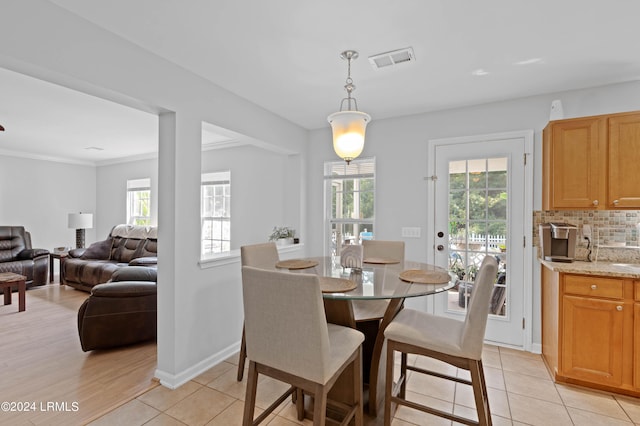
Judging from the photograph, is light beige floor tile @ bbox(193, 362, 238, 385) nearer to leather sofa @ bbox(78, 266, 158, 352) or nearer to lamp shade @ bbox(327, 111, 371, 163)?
leather sofa @ bbox(78, 266, 158, 352)

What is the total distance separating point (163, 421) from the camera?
1.93m

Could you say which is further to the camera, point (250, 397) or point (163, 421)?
point (163, 421)

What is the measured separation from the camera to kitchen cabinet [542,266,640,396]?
2172 millimetres

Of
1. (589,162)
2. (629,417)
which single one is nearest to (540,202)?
(589,162)

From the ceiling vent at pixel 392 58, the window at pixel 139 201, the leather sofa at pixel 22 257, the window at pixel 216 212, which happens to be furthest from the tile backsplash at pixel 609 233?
the leather sofa at pixel 22 257

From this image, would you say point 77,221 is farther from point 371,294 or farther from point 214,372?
point 371,294

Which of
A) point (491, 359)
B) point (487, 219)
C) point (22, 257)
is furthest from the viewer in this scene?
point (22, 257)

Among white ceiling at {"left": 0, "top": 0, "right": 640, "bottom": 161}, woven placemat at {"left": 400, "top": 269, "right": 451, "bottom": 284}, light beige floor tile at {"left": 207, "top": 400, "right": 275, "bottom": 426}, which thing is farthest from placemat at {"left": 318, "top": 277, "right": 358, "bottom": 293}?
white ceiling at {"left": 0, "top": 0, "right": 640, "bottom": 161}

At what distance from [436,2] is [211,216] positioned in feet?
14.3

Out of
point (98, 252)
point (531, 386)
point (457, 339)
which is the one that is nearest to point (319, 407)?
point (457, 339)

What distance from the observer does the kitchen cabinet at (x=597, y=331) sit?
7.13 feet

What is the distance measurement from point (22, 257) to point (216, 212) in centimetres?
335

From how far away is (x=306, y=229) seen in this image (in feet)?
13.4

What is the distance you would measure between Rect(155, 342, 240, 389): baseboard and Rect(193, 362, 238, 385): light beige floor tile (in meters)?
0.04
